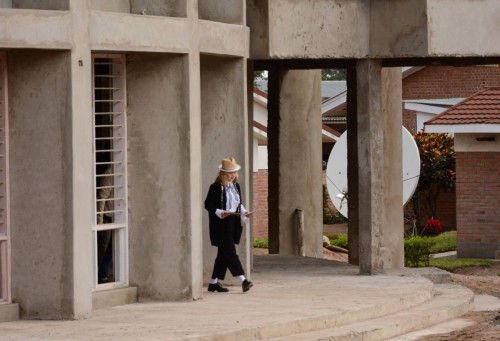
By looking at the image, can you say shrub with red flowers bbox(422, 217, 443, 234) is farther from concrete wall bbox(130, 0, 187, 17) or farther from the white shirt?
concrete wall bbox(130, 0, 187, 17)

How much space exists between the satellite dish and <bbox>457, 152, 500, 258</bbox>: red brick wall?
1274 mm

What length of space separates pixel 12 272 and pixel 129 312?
1.42 meters

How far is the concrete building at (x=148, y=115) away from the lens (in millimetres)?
16594

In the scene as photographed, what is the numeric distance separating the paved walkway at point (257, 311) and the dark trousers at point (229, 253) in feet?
1.08

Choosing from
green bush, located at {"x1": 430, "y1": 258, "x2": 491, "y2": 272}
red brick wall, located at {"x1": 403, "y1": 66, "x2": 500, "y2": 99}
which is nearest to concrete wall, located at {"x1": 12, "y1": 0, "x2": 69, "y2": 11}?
green bush, located at {"x1": 430, "y1": 258, "x2": 491, "y2": 272}

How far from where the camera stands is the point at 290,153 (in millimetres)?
28703

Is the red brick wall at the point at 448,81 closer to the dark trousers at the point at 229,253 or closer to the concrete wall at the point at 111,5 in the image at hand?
the dark trousers at the point at 229,253

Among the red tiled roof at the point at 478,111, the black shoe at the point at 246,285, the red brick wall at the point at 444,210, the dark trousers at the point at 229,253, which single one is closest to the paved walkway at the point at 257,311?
the black shoe at the point at 246,285

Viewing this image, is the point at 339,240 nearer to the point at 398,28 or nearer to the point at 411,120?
the point at 411,120

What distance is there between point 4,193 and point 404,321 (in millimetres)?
4773

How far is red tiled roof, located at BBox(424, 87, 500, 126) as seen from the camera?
34.6 metres

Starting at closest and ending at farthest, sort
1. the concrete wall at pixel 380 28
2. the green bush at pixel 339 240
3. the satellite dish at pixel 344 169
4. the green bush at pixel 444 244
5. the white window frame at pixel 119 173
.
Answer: the white window frame at pixel 119 173, the concrete wall at pixel 380 28, the satellite dish at pixel 344 169, the green bush at pixel 444 244, the green bush at pixel 339 240

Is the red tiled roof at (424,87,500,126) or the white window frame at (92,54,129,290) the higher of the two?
the red tiled roof at (424,87,500,126)

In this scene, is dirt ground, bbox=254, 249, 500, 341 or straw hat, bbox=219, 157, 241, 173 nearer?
dirt ground, bbox=254, 249, 500, 341
